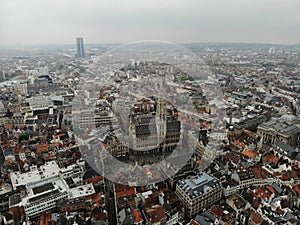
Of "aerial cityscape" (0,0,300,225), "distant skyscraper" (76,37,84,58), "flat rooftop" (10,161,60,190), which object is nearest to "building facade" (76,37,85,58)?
"distant skyscraper" (76,37,84,58)

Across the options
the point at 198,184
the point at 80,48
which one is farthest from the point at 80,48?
the point at 198,184

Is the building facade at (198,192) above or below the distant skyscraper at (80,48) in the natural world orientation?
below

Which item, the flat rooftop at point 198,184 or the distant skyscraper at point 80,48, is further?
the distant skyscraper at point 80,48

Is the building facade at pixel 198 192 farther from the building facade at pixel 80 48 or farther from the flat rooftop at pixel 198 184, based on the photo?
the building facade at pixel 80 48

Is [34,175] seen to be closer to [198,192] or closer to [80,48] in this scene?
[198,192]

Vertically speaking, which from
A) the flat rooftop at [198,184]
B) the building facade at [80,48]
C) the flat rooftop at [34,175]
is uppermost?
the building facade at [80,48]

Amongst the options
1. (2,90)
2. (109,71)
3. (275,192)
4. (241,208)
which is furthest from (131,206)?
(2,90)

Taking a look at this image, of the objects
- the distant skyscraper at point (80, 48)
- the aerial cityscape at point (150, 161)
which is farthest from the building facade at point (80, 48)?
the aerial cityscape at point (150, 161)

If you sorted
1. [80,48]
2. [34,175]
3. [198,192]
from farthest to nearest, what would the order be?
[80,48] → [34,175] → [198,192]

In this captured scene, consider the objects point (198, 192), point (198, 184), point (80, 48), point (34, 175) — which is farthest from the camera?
point (80, 48)

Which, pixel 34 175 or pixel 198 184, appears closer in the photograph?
pixel 198 184

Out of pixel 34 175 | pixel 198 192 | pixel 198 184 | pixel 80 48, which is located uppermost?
pixel 80 48
